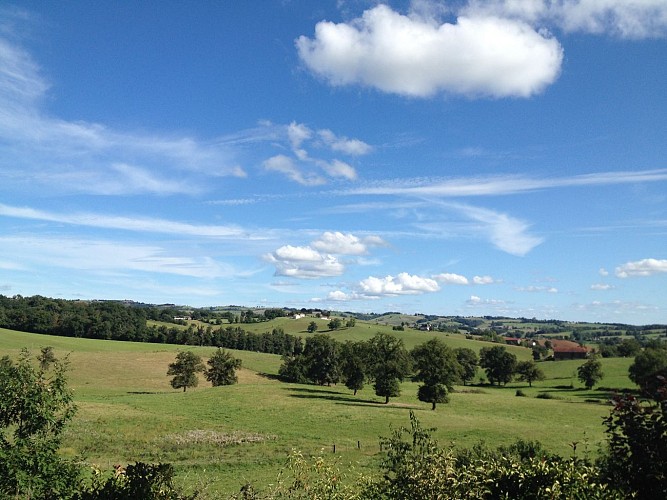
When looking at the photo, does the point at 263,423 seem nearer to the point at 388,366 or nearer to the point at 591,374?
the point at 388,366

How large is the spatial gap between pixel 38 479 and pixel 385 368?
63.1 m

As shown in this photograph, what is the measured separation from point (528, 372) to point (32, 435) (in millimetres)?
119797

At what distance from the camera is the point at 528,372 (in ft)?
376

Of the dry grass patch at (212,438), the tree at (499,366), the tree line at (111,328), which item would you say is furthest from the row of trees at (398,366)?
the tree line at (111,328)

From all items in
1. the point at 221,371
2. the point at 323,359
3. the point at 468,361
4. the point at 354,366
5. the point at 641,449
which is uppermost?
the point at 641,449

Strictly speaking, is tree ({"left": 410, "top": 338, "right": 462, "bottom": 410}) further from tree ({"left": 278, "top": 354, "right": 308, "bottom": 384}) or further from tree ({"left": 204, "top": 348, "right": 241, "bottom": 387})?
tree ({"left": 204, "top": 348, "right": 241, "bottom": 387})

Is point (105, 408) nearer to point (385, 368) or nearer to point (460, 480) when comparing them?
point (385, 368)

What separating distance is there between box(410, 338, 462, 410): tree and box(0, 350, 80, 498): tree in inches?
2380

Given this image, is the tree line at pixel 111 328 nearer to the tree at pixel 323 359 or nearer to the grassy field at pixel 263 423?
the grassy field at pixel 263 423

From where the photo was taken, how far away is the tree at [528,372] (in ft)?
374

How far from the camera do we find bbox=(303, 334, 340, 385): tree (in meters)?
99.3

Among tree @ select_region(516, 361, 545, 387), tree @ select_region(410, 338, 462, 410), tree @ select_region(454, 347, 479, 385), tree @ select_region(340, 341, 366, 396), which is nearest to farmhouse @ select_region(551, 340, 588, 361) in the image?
tree @ select_region(454, 347, 479, 385)

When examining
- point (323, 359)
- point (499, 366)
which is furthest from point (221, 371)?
point (499, 366)

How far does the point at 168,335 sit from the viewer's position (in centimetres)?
16200
